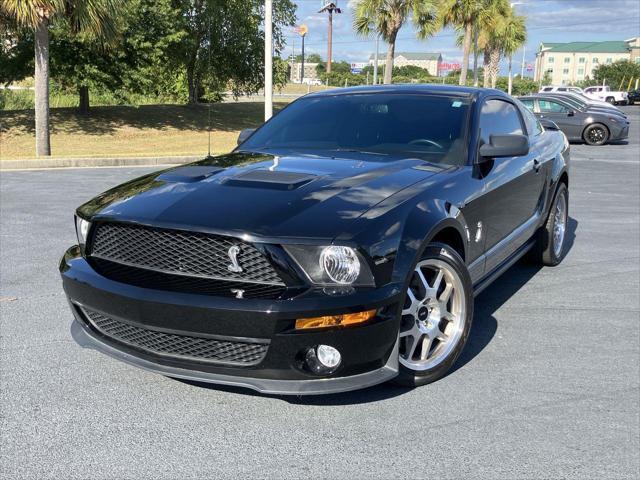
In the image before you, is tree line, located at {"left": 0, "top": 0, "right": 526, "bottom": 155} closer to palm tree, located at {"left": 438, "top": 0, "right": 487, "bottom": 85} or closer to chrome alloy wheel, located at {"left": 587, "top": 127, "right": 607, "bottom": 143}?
palm tree, located at {"left": 438, "top": 0, "right": 487, "bottom": 85}

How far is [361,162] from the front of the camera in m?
3.85

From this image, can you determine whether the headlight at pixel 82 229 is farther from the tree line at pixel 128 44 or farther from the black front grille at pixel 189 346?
the tree line at pixel 128 44

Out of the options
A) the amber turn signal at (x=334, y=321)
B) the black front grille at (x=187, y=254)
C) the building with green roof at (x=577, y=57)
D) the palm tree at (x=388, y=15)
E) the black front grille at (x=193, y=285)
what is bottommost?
the amber turn signal at (x=334, y=321)

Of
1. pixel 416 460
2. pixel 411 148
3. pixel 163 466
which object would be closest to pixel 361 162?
pixel 411 148

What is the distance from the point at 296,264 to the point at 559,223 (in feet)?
13.3

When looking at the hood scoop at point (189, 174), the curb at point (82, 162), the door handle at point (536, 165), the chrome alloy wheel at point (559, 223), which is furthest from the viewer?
the curb at point (82, 162)

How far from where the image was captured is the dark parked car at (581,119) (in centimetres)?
1998

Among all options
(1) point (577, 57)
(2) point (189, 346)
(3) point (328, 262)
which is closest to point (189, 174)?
(2) point (189, 346)

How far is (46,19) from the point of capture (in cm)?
1566

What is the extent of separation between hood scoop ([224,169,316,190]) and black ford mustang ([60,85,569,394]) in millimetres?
15

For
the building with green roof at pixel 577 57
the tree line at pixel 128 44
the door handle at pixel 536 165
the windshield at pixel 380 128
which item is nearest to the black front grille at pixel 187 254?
the windshield at pixel 380 128

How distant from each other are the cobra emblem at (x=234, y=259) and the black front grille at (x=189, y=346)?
1.03ft

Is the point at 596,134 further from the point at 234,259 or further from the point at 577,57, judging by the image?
the point at 577,57

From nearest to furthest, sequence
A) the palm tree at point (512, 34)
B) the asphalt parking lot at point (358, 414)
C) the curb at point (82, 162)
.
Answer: the asphalt parking lot at point (358, 414) → the curb at point (82, 162) → the palm tree at point (512, 34)
